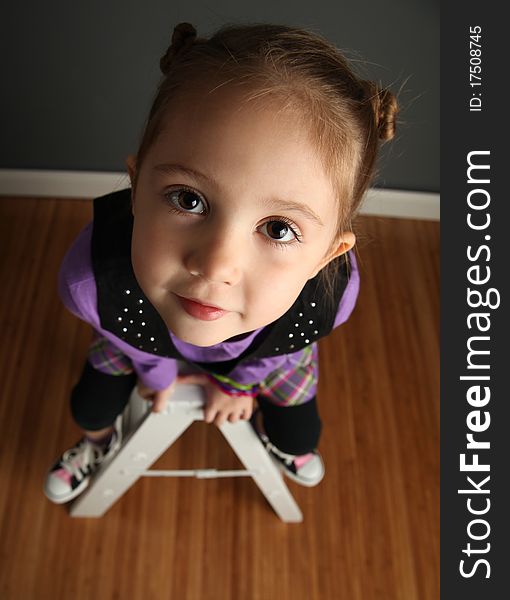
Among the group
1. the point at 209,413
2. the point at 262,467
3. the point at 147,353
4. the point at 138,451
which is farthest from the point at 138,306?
the point at 262,467

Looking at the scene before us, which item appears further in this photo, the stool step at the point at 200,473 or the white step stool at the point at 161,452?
the stool step at the point at 200,473

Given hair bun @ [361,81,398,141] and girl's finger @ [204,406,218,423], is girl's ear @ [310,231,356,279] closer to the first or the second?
hair bun @ [361,81,398,141]

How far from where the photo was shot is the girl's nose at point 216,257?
0.67 meters

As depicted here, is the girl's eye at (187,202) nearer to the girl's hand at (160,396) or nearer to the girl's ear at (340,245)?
the girl's ear at (340,245)

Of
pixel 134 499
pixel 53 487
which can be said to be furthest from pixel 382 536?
pixel 53 487

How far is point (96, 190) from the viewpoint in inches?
64.0

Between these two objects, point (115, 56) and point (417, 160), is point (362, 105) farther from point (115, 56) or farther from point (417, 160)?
point (417, 160)

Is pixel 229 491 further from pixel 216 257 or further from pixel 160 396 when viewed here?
pixel 216 257

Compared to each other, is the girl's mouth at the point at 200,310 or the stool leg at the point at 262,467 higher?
the girl's mouth at the point at 200,310

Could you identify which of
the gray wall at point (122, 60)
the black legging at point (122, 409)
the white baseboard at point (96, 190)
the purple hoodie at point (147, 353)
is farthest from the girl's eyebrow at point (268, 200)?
the white baseboard at point (96, 190)

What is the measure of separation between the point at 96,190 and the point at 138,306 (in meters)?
0.80

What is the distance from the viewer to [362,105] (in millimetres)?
729

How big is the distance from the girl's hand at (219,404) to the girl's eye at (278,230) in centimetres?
37

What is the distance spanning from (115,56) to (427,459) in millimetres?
945
